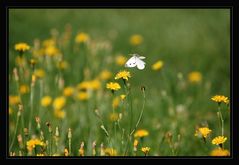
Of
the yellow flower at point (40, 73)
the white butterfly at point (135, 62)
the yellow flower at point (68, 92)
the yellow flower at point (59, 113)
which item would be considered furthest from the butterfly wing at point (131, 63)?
the yellow flower at point (40, 73)

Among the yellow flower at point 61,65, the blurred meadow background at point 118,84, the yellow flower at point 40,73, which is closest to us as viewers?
the blurred meadow background at point 118,84

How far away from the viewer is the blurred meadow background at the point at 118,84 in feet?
8.61

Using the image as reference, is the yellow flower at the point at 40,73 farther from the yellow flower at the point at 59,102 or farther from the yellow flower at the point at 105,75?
the yellow flower at the point at 105,75

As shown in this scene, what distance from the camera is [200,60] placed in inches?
177

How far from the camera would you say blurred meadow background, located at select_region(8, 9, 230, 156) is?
2623mm

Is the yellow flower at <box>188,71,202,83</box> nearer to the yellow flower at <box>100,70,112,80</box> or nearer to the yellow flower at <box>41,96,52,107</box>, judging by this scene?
the yellow flower at <box>100,70,112,80</box>

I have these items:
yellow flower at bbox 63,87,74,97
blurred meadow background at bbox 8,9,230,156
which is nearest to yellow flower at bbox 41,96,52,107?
blurred meadow background at bbox 8,9,230,156

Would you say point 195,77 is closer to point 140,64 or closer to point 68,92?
point 68,92

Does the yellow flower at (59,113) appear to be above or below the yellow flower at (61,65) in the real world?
below

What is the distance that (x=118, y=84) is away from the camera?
7.54 feet

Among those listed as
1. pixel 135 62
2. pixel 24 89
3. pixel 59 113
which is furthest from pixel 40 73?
pixel 135 62

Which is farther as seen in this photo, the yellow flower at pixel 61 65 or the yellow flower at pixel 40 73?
the yellow flower at pixel 40 73
